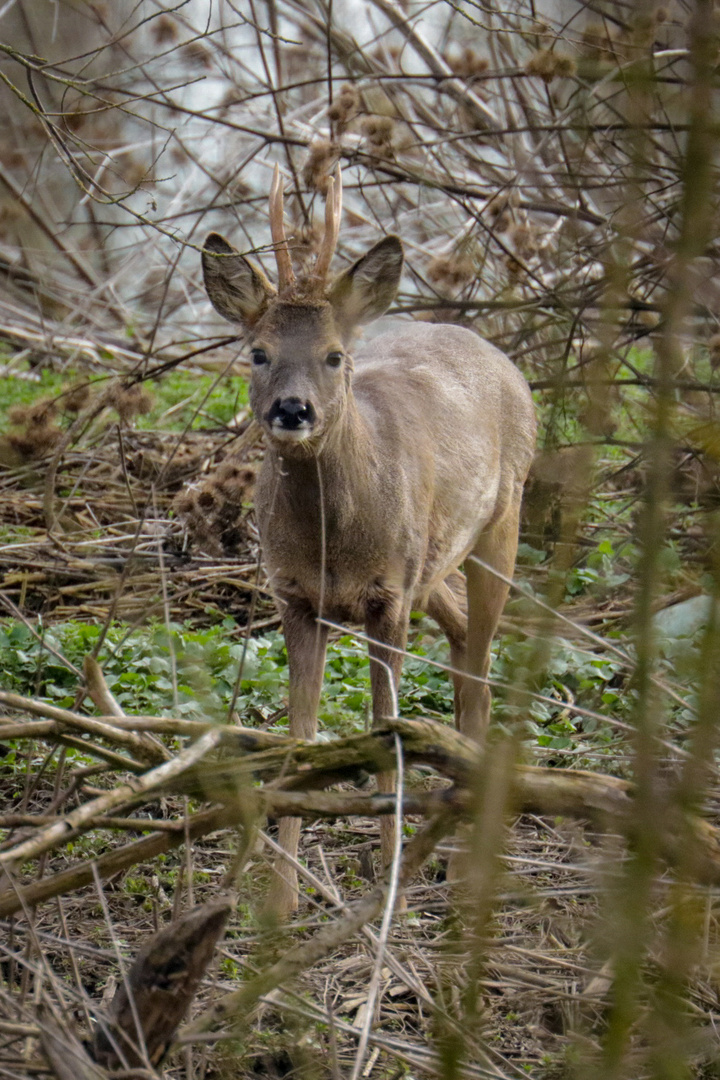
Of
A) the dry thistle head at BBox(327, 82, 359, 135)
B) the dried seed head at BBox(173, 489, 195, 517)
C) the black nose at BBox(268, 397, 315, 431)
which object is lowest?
the dried seed head at BBox(173, 489, 195, 517)

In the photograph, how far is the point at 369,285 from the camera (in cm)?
555

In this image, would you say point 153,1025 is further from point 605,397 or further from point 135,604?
point 135,604

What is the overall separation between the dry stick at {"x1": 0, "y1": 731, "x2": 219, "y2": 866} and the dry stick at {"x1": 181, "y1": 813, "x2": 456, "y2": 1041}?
0.45 meters

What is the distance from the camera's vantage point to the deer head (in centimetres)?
489

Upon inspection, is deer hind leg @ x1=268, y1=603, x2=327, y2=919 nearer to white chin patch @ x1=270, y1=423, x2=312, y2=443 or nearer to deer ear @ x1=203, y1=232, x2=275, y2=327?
white chin patch @ x1=270, y1=423, x2=312, y2=443

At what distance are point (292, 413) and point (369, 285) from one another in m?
1.04

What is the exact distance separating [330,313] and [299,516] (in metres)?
0.88

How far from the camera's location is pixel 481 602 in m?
6.41

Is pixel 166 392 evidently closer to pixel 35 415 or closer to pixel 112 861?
pixel 35 415

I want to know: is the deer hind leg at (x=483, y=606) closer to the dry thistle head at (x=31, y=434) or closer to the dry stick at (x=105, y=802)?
the dry thistle head at (x=31, y=434)

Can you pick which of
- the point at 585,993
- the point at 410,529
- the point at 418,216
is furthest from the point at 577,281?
the point at 585,993

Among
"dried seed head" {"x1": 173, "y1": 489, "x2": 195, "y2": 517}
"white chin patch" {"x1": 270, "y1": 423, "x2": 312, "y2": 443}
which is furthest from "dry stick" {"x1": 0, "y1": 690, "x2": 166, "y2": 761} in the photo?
"dried seed head" {"x1": 173, "y1": 489, "x2": 195, "y2": 517}

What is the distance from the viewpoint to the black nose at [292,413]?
4.79 meters

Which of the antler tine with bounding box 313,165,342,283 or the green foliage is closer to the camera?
the antler tine with bounding box 313,165,342,283
